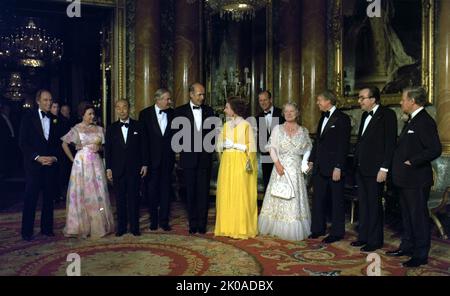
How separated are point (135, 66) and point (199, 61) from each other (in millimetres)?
1229

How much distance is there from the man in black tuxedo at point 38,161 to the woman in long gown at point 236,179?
1947 mm

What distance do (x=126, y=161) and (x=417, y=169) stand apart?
3.04 m

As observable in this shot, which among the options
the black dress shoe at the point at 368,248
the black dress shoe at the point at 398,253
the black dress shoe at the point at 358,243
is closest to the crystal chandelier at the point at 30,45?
the black dress shoe at the point at 358,243

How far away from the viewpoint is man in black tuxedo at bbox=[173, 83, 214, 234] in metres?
5.16

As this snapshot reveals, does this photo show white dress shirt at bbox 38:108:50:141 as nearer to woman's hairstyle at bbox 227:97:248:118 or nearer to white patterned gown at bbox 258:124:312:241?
woman's hairstyle at bbox 227:97:248:118

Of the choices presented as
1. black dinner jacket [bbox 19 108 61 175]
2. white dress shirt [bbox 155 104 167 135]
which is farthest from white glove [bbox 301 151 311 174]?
black dinner jacket [bbox 19 108 61 175]

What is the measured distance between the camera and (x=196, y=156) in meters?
5.16

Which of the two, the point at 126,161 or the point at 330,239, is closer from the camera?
A: the point at 330,239

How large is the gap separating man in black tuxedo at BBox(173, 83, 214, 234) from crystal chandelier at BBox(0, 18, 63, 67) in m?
8.13

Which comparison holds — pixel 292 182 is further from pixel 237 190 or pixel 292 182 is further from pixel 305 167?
pixel 237 190

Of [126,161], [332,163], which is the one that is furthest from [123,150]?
[332,163]
